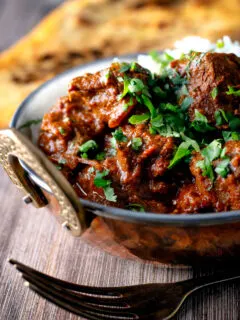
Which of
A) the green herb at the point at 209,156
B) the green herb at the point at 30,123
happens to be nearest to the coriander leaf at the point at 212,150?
the green herb at the point at 209,156

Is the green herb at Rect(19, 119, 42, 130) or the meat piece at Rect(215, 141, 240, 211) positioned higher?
the green herb at Rect(19, 119, 42, 130)

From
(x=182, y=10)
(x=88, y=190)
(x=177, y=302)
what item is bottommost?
(x=182, y=10)

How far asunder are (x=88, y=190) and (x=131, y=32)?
7.19 feet

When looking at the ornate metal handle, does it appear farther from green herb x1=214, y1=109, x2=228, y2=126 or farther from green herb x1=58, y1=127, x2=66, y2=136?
green herb x1=214, y1=109, x2=228, y2=126

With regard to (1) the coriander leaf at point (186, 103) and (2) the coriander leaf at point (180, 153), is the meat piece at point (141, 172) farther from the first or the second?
(1) the coriander leaf at point (186, 103)

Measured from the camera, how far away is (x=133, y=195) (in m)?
2.06

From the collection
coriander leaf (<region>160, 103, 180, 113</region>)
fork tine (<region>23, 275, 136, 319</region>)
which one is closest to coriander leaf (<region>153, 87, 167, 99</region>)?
coriander leaf (<region>160, 103, 180, 113</region>)

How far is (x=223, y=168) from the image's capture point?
75.3 inches

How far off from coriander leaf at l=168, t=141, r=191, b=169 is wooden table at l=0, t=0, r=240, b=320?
0.49 meters

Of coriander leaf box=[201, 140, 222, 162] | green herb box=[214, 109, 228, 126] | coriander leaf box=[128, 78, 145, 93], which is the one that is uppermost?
coriander leaf box=[128, 78, 145, 93]

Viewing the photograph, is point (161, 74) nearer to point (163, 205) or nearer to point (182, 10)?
point (163, 205)

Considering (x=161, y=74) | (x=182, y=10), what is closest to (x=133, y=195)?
(x=161, y=74)

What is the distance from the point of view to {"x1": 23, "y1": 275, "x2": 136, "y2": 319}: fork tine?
1.77 metres

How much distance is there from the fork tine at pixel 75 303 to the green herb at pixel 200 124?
2.61ft
